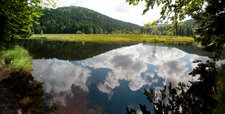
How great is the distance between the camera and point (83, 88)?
8195 millimetres

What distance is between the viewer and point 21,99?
18.9 ft

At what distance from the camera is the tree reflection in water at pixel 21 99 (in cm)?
498

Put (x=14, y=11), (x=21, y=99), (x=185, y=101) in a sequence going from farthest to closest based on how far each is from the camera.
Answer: (x=14, y=11) < (x=21, y=99) < (x=185, y=101)

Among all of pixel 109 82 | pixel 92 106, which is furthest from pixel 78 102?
pixel 109 82

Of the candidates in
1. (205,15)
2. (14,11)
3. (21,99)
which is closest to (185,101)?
(205,15)

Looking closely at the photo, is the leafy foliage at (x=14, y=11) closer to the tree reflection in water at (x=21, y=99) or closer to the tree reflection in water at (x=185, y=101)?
the tree reflection in water at (x=21, y=99)

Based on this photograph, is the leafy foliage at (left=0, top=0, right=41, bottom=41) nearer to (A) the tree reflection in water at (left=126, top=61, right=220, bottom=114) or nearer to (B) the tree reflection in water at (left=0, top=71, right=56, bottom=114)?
(B) the tree reflection in water at (left=0, top=71, right=56, bottom=114)

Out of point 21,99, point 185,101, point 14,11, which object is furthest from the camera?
point 14,11

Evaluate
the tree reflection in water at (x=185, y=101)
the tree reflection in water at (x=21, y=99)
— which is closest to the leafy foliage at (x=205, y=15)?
the tree reflection in water at (x=185, y=101)

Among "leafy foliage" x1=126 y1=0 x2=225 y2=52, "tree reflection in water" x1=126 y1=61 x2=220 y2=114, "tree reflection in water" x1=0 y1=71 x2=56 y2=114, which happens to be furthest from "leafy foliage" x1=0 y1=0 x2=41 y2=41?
"tree reflection in water" x1=126 y1=61 x2=220 y2=114

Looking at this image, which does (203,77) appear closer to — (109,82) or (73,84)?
(109,82)

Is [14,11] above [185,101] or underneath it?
above

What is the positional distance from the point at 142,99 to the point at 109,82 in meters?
3.63

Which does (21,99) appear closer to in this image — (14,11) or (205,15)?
(14,11)
